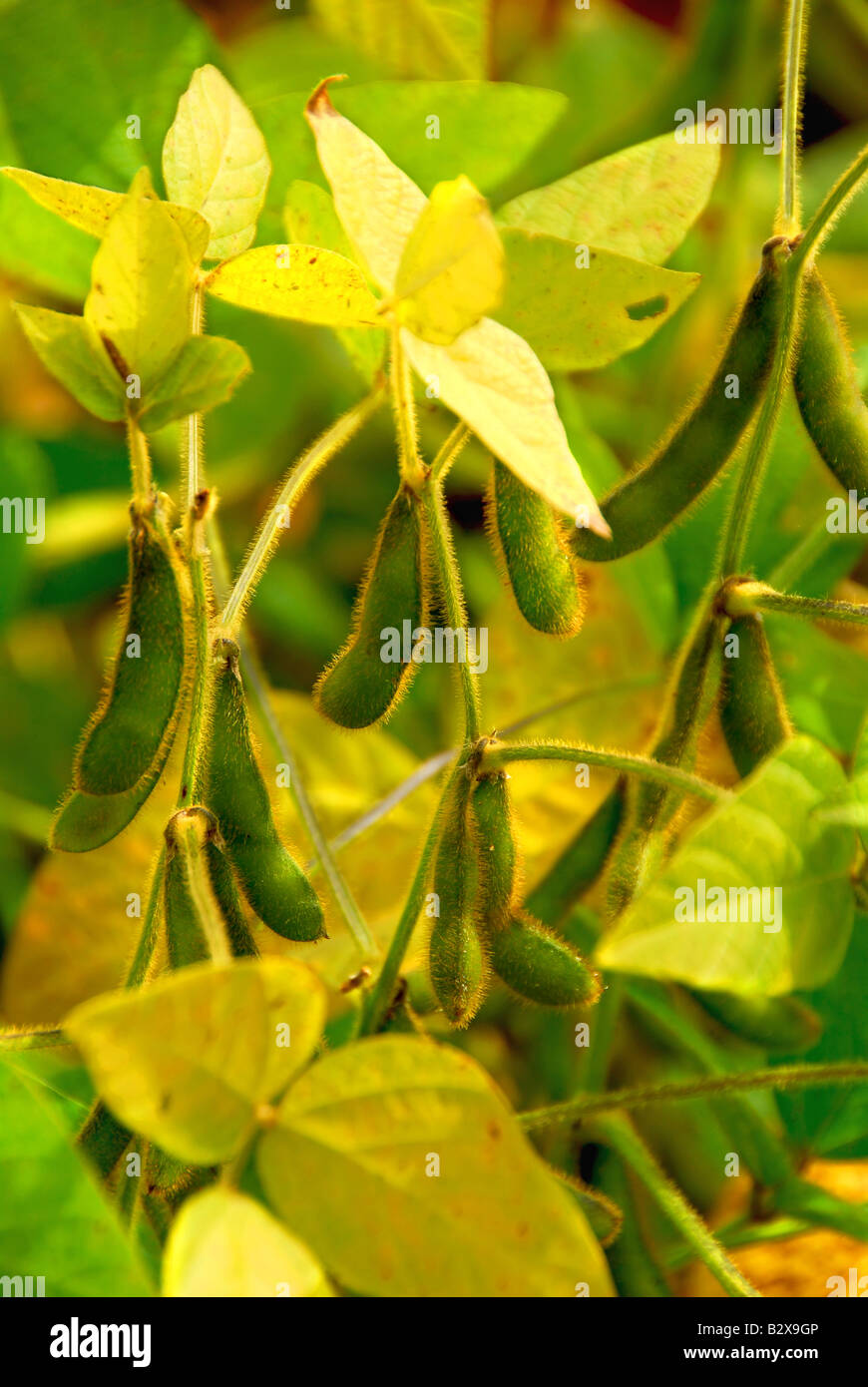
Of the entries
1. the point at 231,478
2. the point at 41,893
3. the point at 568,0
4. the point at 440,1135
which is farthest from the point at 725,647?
the point at 568,0

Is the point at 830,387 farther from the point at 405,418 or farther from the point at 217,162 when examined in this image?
the point at 217,162

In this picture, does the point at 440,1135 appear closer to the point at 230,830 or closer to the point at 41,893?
the point at 230,830

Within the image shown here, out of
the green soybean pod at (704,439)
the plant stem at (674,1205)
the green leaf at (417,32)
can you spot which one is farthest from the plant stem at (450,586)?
the green leaf at (417,32)

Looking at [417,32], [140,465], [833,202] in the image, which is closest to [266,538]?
[140,465]

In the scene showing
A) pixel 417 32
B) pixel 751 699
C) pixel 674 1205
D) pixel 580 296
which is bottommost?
pixel 674 1205

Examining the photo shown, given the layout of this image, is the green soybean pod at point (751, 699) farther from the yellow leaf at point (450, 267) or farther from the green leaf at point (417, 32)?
the green leaf at point (417, 32)
